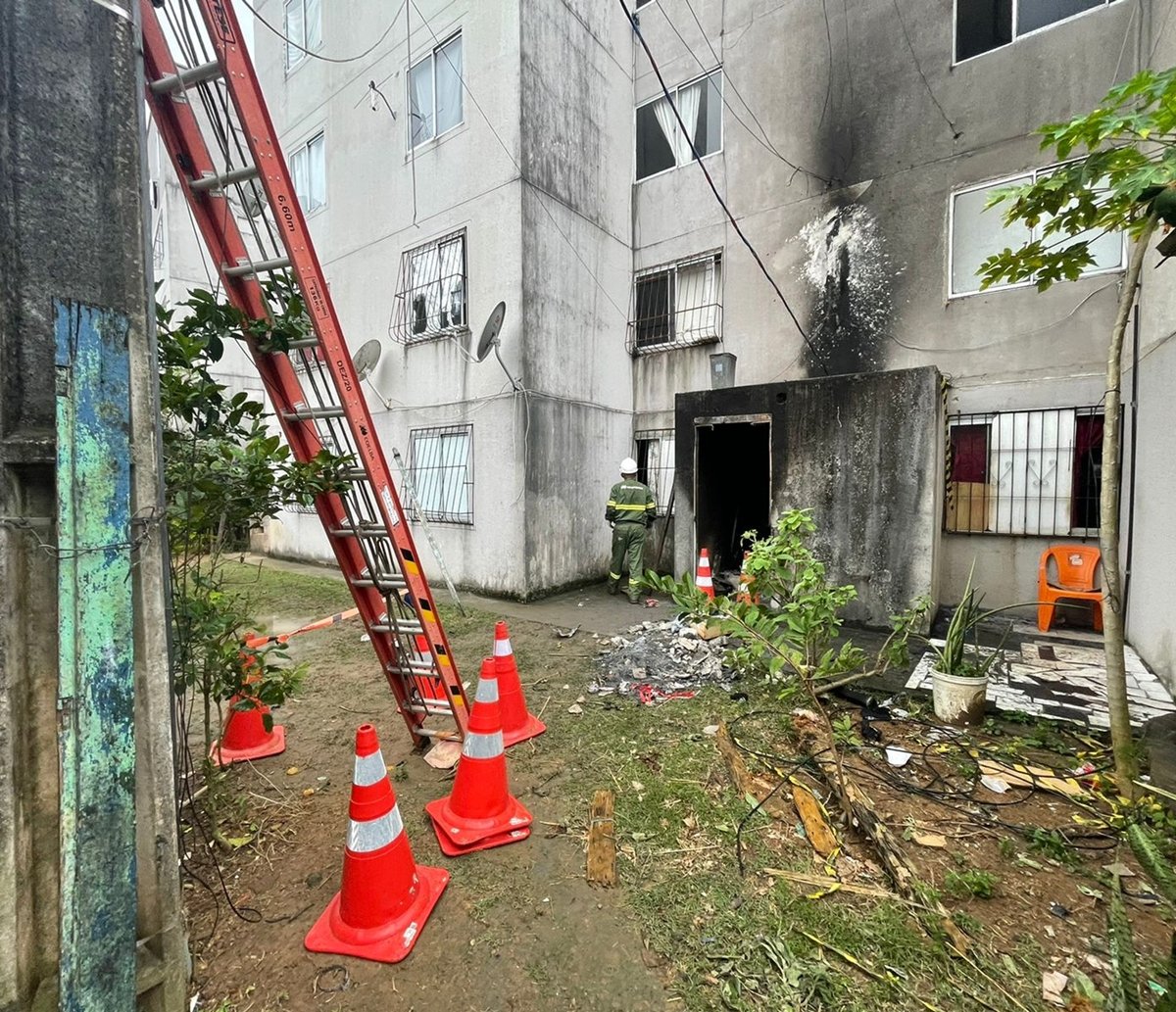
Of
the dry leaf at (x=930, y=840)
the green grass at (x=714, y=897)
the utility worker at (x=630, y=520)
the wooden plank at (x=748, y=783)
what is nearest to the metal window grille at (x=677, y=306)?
the utility worker at (x=630, y=520)

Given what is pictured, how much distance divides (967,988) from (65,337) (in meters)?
3.18

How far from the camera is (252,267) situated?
2.34 m

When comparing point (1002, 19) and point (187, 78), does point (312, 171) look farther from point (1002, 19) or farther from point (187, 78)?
point (1002, 19)

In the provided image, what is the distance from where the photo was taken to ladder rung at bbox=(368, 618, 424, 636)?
9.25 ft

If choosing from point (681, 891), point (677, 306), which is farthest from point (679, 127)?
point (681, 891)

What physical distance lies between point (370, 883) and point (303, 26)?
13.4 m

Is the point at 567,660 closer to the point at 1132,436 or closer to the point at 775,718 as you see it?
the point at 775,718

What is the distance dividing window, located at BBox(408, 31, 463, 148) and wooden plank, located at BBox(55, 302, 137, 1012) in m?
8.02

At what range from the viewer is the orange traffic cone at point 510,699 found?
345 cm

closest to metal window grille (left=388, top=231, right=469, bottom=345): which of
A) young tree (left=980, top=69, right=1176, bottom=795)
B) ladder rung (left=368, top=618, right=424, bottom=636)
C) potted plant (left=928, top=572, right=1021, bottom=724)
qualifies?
ladder rung (left=368, top=618, right=424, bottom=636)

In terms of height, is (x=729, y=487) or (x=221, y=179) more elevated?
(x=221, y=179)

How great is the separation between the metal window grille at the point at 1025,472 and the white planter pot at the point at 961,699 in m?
3.62

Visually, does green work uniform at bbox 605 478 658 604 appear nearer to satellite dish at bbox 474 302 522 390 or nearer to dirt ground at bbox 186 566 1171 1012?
satellite dish at bbox 474 302 522 390

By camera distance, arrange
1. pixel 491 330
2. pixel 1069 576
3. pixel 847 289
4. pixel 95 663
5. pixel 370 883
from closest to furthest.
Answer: pixel 95 663 < pixel 370 883 < pixel 1069 576 < pixel 491 330 < pixel 847 289
